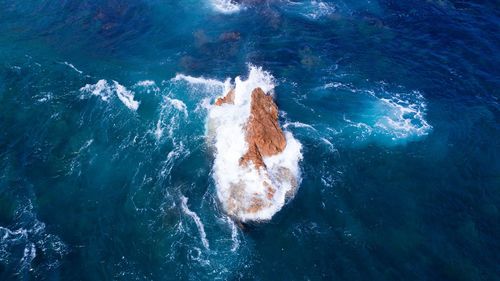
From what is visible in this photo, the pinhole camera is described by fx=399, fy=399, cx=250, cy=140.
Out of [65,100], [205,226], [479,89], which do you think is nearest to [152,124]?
[65,100]

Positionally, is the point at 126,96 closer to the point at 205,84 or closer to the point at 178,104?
the point at 178,104

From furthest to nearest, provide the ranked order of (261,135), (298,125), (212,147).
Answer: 1. (298,125)
2. (212,147)
3. (261,135)

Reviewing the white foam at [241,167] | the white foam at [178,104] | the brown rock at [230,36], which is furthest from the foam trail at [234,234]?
the brown rock at [230,36]

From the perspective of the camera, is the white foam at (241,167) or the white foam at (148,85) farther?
the white foam at (148,85)

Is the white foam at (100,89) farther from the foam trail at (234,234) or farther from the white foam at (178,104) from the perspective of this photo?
the foam trail at (234,234)

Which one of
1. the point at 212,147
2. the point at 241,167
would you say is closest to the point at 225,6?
the point at 212,147
